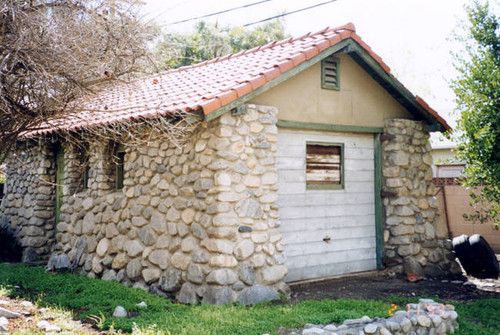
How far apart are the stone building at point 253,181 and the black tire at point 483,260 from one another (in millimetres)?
500

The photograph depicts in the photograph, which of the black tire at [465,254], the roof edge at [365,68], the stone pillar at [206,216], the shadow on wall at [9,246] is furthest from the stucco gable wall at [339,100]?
the shadow on wall at [9,246]

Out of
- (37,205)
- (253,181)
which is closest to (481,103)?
(253,181)

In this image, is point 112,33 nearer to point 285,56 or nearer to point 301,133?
point 285,56

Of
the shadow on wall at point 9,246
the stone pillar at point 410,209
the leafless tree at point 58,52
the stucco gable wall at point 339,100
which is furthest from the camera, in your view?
the shadow on wall at point 9,246

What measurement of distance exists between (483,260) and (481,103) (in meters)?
2.80

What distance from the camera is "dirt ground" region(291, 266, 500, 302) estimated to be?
7516mm

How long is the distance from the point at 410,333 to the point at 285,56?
433cm

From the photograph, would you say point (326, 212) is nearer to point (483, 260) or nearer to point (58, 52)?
point (483, 260)

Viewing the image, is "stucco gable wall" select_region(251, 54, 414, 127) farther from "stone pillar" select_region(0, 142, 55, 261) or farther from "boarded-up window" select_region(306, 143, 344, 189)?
"stone pillar" select_region(0, 142, 55, 261)

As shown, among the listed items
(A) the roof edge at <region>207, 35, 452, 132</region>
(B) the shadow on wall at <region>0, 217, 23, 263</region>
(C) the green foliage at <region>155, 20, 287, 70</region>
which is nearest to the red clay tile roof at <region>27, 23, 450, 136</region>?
(A) the roof edge at <region>207, 35, 452, 132</region>

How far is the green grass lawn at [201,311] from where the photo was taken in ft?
18.4

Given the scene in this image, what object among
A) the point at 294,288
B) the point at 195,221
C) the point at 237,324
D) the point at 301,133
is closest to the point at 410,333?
the point at 237,324

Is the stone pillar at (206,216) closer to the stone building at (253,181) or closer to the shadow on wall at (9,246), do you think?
the stone building at (253,181)

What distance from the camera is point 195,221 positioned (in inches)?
279
